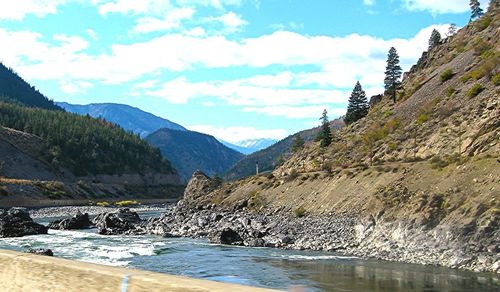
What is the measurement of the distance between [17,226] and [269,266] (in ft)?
116

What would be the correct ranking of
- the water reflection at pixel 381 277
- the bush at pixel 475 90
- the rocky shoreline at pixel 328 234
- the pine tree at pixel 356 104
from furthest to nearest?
1. the pine tree at pixel 356 104
2. the bush at pixel 475 90
3. the rocky shoreline at pixel 328 234
4. the water reflection at pixel 381 277

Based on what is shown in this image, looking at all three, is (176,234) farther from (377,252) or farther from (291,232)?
(377,252)

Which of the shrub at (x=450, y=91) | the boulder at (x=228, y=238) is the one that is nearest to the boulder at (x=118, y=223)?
the boulder at (x=228, y=238)

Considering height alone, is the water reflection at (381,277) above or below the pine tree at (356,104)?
below

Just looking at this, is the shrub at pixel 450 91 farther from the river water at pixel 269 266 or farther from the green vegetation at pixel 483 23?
the river water at pixel 269 266

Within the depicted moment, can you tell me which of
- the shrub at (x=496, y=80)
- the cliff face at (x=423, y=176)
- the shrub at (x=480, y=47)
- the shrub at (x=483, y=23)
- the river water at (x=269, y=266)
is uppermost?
the shrub at (x=483, y=23)

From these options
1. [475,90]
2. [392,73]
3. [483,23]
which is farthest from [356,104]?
[475,90]

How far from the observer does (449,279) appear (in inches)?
1010

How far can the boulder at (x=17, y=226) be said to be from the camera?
5338 cm

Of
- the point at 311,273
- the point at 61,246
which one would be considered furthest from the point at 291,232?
the point at 61,246

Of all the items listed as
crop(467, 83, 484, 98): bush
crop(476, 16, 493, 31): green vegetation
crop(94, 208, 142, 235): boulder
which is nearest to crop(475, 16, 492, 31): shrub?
crop(476, 16, 493, 31): green vegetation

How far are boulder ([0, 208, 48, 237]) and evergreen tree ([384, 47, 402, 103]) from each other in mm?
60936

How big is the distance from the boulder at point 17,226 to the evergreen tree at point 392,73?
60.9 m

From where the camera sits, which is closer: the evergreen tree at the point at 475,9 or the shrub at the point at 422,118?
the shrub at the point at 422,118
